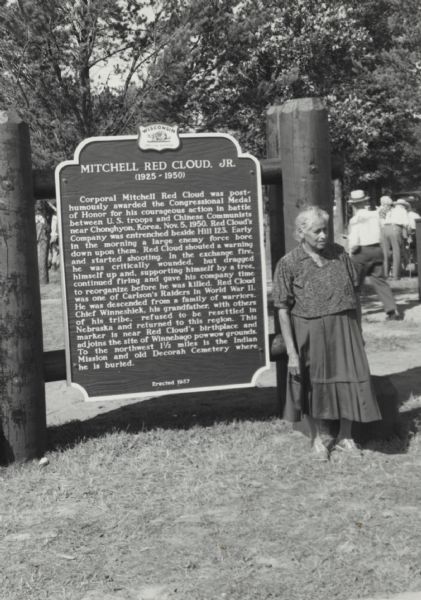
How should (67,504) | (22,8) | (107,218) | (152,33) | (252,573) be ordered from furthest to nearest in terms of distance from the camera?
(152,33) → (22,8) → (107,218) → (67,504) → (252,573)

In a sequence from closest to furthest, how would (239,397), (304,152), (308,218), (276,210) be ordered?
(308,218) < (304,152) < (276,210) < (239,397)

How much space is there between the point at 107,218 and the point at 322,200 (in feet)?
4.97

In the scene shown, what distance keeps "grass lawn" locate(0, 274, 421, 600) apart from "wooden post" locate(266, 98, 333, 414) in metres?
1.01

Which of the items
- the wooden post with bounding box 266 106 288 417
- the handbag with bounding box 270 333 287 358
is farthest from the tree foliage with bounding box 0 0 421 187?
the handbag with bounding box 270 333 287 358

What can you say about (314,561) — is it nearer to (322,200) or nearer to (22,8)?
(322,200)

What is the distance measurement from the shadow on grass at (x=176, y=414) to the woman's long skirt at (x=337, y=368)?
1.14 m

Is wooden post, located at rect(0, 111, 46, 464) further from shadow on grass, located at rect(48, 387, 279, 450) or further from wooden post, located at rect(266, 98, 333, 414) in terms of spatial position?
wooden post, located at rect(266, 98, 333, 414)

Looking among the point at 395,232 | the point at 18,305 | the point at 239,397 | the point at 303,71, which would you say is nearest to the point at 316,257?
the point at 18,305

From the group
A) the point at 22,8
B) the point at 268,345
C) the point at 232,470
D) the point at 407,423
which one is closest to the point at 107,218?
the point at 268,345

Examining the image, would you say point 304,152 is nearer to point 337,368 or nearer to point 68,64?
point 337,368

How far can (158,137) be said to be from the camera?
5.49 meters

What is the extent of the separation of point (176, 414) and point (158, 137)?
7.34 feet

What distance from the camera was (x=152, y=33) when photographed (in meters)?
10.1

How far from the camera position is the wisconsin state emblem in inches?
215
